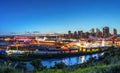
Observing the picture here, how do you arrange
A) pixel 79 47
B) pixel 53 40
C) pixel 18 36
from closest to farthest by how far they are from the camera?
pixel 18 36 → pixel 53 40 → pixel 79 47

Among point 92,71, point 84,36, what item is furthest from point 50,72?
point 84,36

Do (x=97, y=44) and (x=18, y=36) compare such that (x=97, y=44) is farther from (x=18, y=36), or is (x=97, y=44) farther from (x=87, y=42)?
(x=18, y=36)

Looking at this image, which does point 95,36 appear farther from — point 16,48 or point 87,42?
A: point 16,48

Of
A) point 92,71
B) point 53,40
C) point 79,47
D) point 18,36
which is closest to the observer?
point 92,71

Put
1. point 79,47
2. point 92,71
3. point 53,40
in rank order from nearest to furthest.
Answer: point 92,71 < point 53,40 < point 79,47

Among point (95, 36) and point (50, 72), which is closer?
point (50, 72)

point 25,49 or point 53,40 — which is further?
point 53,40

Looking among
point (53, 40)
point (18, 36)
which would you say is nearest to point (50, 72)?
point (18, 36)

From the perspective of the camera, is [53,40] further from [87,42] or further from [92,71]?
[92,71]
